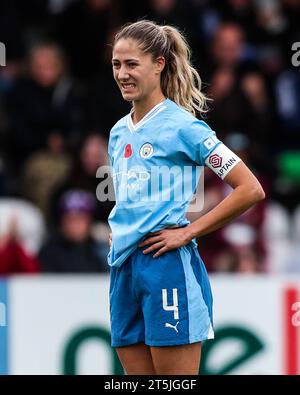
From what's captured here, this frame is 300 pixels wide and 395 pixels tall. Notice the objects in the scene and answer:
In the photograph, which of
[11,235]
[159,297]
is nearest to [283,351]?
[11,235]

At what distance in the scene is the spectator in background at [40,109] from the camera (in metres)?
9.53

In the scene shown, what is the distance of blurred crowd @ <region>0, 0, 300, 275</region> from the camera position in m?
8.27

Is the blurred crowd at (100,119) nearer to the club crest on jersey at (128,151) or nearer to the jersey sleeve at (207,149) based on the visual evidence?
the club crest on jersey at (128,151)

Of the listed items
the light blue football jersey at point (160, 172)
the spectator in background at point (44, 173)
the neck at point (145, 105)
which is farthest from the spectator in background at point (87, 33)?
the light blue football jersey at point (160, 172)

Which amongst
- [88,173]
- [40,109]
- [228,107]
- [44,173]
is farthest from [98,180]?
[228,107]

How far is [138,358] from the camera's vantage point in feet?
14.2

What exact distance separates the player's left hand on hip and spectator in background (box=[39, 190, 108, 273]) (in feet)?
12.5

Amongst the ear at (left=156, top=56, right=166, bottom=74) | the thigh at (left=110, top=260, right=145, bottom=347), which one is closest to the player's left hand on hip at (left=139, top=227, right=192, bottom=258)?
the thigh at (left=110, top=260, right=145, bottom=347)

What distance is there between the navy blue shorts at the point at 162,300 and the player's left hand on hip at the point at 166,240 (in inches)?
1.5

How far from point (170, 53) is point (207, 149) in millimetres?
481

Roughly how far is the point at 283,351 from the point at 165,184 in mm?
3053

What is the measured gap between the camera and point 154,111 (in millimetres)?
4301
